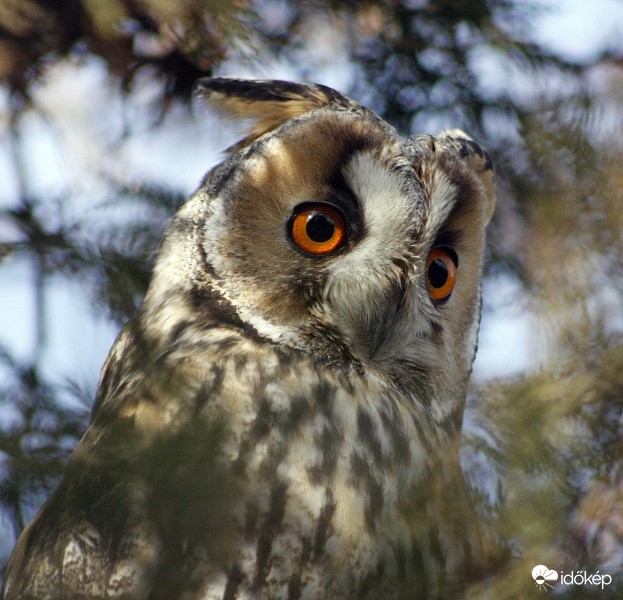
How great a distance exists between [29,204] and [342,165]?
973 millimetres

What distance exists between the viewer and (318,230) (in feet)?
7.70

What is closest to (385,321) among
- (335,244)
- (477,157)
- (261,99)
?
(335,244)

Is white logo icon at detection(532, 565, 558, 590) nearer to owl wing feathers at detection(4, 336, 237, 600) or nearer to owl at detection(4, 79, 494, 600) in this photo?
owl at detection(4, 79, 494, 600)

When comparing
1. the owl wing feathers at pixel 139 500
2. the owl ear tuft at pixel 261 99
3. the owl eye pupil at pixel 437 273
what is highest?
the owl ear tuft at pixel 261 99

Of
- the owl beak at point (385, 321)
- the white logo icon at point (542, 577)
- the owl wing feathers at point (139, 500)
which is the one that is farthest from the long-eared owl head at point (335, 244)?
the white logo icon at point (542, 577)

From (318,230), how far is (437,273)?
0.45 m

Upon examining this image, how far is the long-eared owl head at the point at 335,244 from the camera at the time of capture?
235 cm

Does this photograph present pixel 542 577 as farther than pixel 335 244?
No

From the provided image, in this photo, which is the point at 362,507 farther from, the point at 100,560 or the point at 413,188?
the point at 413,188

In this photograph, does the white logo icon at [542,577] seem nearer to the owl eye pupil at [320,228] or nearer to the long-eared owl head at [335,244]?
the long-eared owl head at [335,244]

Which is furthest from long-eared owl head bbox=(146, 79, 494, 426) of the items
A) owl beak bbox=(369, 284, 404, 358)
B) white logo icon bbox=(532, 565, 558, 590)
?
white logo icon bbox=(532, 565, 558, 590)

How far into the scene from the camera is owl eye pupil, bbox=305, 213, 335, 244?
2.34 meters

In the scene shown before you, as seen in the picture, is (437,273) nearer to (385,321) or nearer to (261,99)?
(385,321)

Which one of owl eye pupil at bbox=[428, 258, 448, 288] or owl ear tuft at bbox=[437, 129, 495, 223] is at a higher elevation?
owl ear tuft at bbox=[437, 129, 495, 223]
